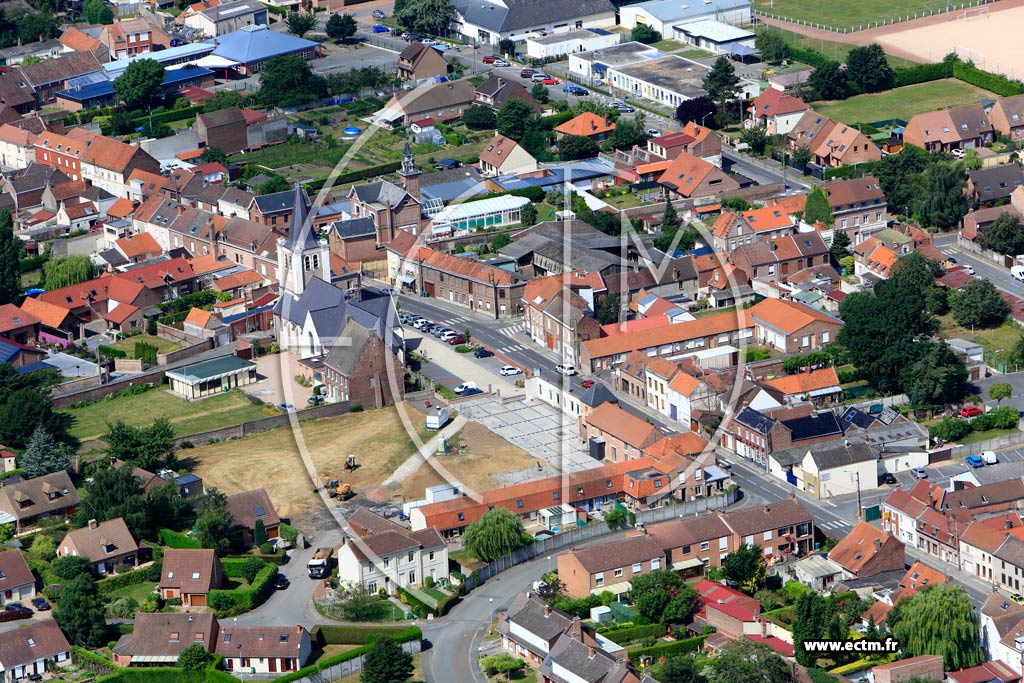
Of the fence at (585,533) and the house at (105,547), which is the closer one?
the fence at (585,533)

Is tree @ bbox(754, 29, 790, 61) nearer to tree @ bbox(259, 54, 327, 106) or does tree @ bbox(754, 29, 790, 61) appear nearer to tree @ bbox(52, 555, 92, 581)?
tree @ bbox(259, 54, 327, 106)

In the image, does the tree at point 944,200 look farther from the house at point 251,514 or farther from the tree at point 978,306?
the house at point 251,514

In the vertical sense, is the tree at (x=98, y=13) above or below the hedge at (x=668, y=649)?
above

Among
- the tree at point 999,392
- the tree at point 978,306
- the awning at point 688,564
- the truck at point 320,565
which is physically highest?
the tree at point 978,306

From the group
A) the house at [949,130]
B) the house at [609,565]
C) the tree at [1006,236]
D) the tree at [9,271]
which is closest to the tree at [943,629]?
the house at [609,565]

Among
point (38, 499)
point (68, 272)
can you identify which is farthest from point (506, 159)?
point (38, 499)

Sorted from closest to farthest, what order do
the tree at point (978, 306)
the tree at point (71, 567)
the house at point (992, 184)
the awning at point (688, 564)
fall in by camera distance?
1. the awning at point (688, 564)
2. the tree at point (71, 567)
3. the tree at point (978, 306)
4. the house at point (992, 184)
